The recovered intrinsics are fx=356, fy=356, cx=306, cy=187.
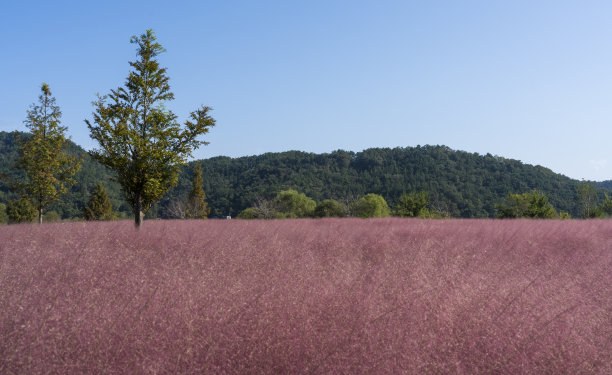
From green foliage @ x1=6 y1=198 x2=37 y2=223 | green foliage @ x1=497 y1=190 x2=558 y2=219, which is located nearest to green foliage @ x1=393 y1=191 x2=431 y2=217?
green foliage @ x1=497 y1=190 x2=558 y2=219

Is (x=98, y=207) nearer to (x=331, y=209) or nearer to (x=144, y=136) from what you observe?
(x=331, y=209)

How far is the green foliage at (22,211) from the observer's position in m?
31.1

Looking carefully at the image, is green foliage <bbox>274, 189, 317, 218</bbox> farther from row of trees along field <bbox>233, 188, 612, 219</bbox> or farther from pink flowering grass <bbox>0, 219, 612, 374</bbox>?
pink flowering grass <bbox>0, 219, 612, 374</bbox>

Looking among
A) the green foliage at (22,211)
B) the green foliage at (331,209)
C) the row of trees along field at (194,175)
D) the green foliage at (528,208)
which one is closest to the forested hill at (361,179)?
the row of trees along field at (194,175)

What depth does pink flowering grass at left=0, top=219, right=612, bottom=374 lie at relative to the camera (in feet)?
7.43

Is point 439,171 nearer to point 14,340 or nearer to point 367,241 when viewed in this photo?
point 367,241

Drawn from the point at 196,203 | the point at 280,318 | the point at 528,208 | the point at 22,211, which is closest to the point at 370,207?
the point at 528,208

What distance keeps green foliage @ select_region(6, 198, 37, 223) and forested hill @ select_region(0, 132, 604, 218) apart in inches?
457

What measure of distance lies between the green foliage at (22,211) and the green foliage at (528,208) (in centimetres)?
3747

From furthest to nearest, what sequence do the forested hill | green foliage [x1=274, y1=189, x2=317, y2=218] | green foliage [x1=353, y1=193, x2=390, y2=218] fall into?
the forested hill → green foliage [x1=274, y1=189, x2=317, y2=218] → green foliage [x1=353, y1=193, x2=390, y2=218]

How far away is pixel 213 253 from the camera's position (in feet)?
15.8

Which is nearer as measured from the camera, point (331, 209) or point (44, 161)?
point (44, 161)

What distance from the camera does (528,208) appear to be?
27078mm

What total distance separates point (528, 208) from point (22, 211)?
4592 cm
